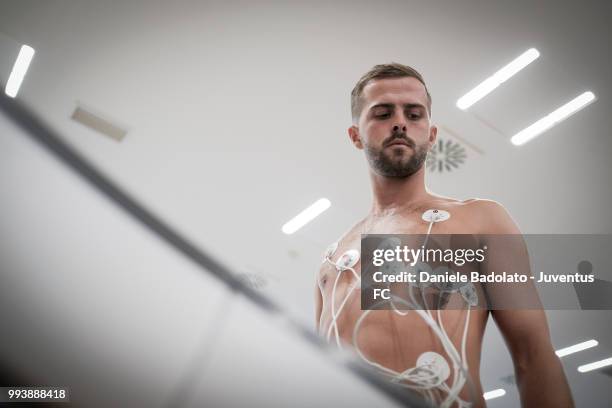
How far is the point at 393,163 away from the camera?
0.94 metres

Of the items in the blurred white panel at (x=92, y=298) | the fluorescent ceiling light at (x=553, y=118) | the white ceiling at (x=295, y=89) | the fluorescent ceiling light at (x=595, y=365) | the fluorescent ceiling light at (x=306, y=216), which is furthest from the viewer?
the fluorescent ceiling light at (x=595, y=365)

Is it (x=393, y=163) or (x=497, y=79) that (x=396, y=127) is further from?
(x=497, y=79)

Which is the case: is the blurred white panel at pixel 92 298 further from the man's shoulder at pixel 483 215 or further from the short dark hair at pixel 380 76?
the short dark hair at pixel 380 76

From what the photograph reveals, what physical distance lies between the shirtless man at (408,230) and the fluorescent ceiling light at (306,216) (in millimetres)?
2496

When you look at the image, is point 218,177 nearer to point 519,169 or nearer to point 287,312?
point 519,169

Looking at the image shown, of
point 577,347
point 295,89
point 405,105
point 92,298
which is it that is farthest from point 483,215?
point 577,347

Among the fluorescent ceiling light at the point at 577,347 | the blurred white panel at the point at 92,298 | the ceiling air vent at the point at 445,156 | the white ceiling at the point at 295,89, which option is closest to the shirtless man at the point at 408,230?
the blurred white panel at the point at 92,298

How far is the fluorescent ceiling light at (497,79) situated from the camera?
260 cm

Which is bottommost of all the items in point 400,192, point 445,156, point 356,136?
point 400,192

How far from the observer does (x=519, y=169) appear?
3.26 meters

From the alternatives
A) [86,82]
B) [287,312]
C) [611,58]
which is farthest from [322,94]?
[287,312]

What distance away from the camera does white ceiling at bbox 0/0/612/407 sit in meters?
2.48

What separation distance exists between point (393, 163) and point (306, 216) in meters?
2.76

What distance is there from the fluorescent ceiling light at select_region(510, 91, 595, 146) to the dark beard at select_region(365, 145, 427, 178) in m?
2.34
